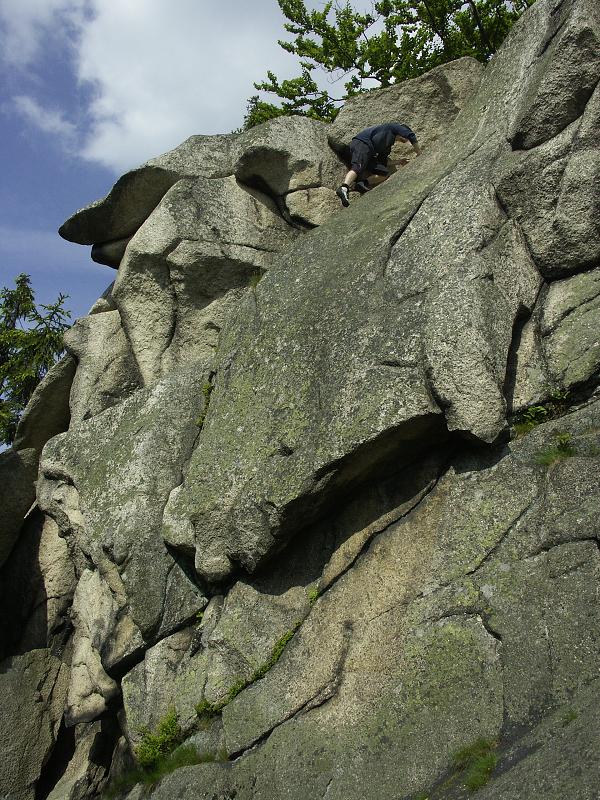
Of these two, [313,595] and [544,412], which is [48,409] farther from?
[544,412]

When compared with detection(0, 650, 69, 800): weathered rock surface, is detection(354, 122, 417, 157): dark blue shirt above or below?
above

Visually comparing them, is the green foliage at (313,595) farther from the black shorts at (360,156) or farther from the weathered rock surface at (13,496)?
the weathered rock surface at (13,496)

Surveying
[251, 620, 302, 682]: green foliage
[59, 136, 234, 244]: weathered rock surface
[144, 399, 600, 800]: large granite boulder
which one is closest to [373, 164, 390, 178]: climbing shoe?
[59, 136, 234, 244]: weathered rock surface

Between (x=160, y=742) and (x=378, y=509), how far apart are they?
3939mm

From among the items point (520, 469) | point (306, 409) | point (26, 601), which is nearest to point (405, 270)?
point (306, 409)

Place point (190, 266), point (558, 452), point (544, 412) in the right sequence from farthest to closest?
point (190, 266) → point (544, 412) → point (558, 452)

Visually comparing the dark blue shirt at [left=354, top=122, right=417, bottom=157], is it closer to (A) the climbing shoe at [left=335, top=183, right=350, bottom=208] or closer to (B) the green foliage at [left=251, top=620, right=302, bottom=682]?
(A) the climbing shoe at [left=335, top=183, right=350, bottom=208]

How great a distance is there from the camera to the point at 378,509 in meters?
9.84

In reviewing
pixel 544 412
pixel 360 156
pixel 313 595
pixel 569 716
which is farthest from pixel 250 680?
pixel 360 156

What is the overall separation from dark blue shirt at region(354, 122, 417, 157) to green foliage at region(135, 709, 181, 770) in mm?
9867

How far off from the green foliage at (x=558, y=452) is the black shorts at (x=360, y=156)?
7.29 meters

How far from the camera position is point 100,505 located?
40.0 ft

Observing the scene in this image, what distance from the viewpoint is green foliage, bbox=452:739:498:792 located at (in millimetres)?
6984

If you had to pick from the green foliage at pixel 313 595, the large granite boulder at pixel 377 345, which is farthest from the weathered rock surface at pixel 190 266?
the green foliage at pixel 313 595
